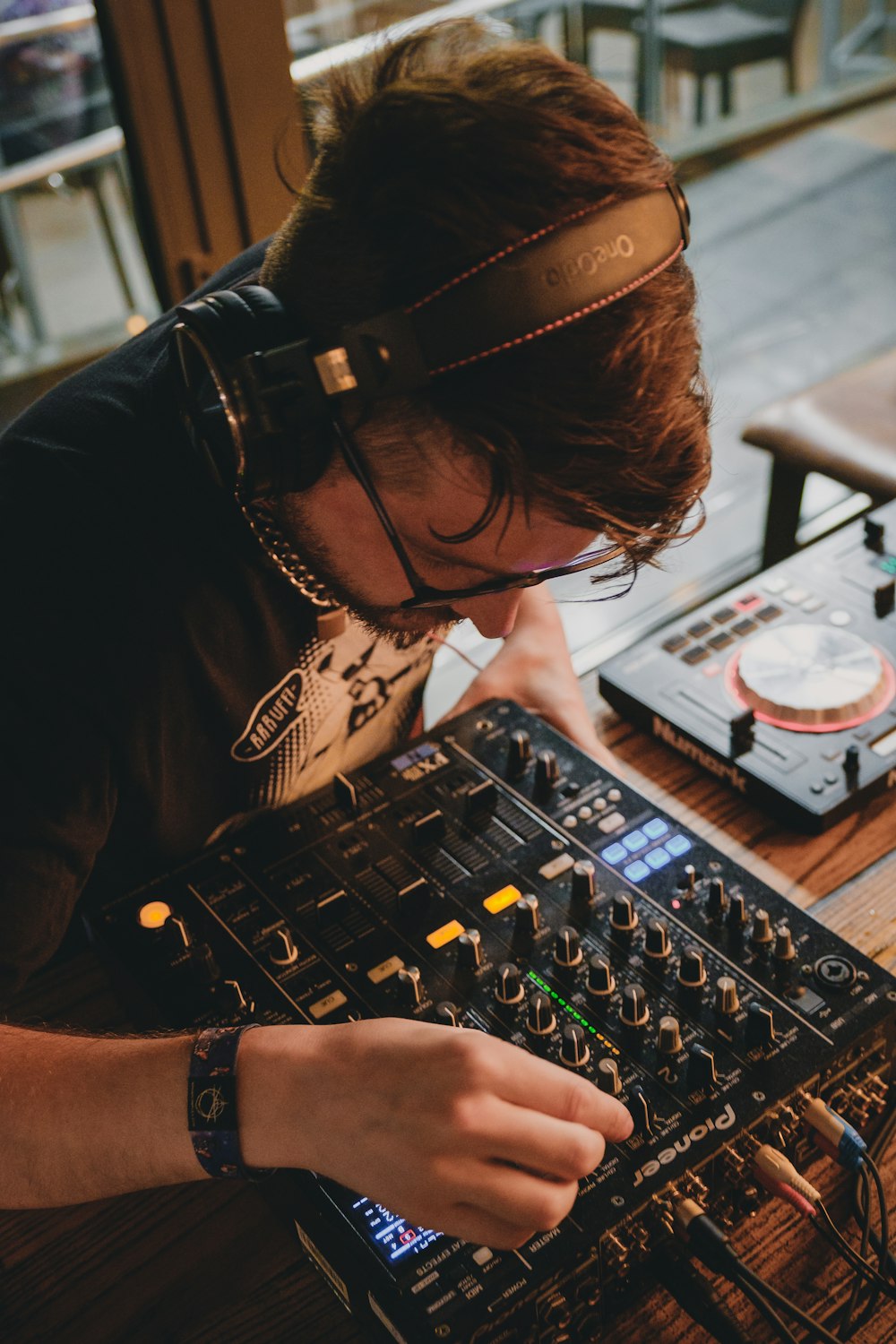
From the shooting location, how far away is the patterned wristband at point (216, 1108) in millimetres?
799

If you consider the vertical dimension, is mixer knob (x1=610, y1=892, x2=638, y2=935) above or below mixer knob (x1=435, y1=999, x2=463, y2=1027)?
below

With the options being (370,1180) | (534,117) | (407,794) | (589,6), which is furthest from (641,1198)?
(589,6)

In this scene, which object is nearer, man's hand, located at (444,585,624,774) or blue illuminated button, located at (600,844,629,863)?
blue illuminated button, located at (600,844,629,863)

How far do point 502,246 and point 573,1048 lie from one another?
0.53 meters

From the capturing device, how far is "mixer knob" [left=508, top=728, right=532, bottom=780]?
3.56ft

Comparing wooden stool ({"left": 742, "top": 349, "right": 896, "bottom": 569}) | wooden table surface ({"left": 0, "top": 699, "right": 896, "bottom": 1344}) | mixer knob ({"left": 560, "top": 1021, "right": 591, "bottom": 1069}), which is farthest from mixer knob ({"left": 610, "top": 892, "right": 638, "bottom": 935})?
wooden stool ({"left": 742, "top": 349, "right": 896, "bottom": 569})

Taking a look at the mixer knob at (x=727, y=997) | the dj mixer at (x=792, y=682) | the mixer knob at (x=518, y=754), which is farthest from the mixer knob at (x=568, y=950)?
the dj mixer at (x=792, y=682)

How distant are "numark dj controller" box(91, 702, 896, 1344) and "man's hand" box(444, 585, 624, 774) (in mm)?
113

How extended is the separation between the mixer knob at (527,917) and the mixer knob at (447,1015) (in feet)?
0.31

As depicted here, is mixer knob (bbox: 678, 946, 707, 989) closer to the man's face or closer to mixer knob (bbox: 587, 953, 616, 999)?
mixer knob (bbox: 587, 953, 616, 999)

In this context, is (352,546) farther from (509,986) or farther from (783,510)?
(783,510)

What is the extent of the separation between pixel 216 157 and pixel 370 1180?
1.25 metres

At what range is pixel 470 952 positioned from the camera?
0.90 metres

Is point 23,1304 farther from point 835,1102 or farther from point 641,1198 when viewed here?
point 835,1102
